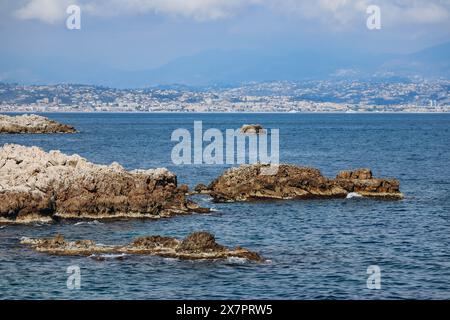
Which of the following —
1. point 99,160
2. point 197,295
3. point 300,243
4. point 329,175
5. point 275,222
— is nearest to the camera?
point 197,295

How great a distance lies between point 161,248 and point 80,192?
15.3 meters

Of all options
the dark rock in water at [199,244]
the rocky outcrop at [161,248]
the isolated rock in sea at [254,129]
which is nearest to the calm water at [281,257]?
the rocky outcrop at [161,248]

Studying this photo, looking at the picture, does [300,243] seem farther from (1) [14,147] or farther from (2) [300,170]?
(1) [14,147]

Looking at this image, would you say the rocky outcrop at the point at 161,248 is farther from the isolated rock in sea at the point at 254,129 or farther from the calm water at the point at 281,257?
the isolated rock in sea at the point at 254,129

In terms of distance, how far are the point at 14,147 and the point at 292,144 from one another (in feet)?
309

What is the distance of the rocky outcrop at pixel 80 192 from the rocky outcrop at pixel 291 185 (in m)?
8.14

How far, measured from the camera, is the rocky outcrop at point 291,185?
6812 centimetres

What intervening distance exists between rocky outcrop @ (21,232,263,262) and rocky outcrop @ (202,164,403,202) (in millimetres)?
23042

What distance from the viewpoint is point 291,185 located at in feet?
227

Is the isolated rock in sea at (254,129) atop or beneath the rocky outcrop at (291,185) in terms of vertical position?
atop

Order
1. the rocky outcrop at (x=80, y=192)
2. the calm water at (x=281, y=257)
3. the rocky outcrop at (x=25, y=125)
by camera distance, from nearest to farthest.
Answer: the calm water at (x=281, y=257) < the rocky outcrop at (x=80, y=192) < the rocky outcrop at (x=25, y=125)

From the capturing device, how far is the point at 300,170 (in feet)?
228

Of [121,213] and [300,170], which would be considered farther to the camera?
[300,170]

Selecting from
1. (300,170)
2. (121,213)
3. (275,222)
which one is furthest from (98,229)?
(300,170)
